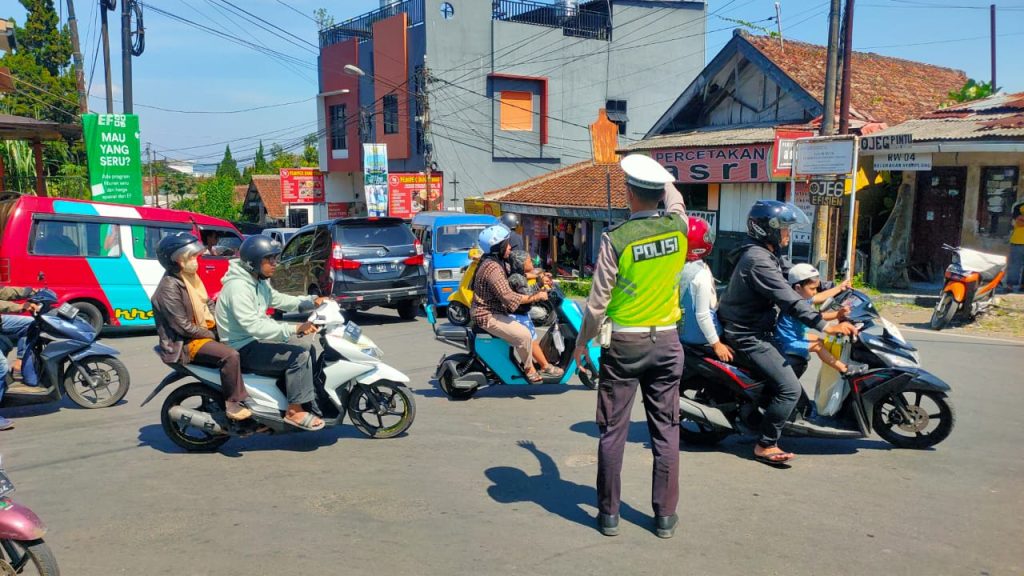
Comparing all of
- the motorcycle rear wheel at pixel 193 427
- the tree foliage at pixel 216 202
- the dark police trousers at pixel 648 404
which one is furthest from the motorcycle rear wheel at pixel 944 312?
the tree foliage at pixel 216 202

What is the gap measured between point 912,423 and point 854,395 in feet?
1.78

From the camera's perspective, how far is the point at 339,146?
3919 cm

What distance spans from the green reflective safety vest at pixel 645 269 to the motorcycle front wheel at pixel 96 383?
569 cm

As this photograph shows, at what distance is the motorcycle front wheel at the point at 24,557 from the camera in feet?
11.1

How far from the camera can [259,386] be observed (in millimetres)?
5926

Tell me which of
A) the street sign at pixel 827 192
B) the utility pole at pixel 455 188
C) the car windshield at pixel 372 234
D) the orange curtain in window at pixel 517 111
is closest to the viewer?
the car windshield at pixel 372 234

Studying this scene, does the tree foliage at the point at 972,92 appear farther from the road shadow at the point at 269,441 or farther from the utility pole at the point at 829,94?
the road shadow at the point at 269,441

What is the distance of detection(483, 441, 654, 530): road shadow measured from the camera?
4602 mm

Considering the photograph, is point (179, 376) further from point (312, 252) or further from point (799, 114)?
point (799, 114)

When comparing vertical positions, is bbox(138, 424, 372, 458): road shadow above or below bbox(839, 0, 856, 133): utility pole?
below

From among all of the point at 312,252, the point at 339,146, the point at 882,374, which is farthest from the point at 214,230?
the point at 339,146

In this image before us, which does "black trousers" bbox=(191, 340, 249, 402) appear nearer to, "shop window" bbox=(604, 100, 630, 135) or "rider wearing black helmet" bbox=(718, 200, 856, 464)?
"rider wearing black helmet" bbox=(718, 200, 856, 464)

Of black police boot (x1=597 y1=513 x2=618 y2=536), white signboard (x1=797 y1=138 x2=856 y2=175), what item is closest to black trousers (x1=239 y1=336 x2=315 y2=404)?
black police boot (x1=597 y1=513 x2=618 y2=536)

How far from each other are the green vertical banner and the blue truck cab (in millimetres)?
8502
